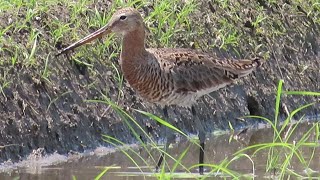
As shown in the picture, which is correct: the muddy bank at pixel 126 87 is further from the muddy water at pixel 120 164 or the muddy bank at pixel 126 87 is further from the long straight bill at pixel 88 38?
the long straight bill at pixel 88 38

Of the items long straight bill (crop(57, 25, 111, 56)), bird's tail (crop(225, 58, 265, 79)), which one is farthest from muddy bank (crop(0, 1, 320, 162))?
bird's tail (crop(225, 58, 265, 79))

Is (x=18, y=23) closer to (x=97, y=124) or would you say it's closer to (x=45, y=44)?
(x=45, y=44)

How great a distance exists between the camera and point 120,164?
993cm

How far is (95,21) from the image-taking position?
11250 millimetres

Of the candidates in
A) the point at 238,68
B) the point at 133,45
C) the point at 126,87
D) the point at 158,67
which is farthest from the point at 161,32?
the point at 158,67

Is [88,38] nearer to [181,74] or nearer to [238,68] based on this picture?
[181,74]

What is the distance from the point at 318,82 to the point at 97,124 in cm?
394

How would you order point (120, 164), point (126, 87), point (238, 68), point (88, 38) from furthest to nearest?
point (126, 87)
point (238, 68)
point (88, 38)
point (120, 164)

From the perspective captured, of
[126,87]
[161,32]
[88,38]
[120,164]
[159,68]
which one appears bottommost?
[120,164]

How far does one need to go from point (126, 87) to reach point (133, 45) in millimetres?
883

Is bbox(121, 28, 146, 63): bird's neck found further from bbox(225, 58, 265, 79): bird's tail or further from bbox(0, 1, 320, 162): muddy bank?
bbox(225, 58, 265, 79): bird's tail

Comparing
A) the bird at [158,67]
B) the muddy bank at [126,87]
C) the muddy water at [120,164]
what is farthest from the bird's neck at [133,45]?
the muddy water at [120,164]

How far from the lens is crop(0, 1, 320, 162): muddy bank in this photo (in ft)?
33.0

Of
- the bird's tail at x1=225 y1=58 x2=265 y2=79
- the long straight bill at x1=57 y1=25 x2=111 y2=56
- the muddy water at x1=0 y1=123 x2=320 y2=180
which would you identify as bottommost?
the muddy water at x1=0 y1=123 x2=320 y2=180
